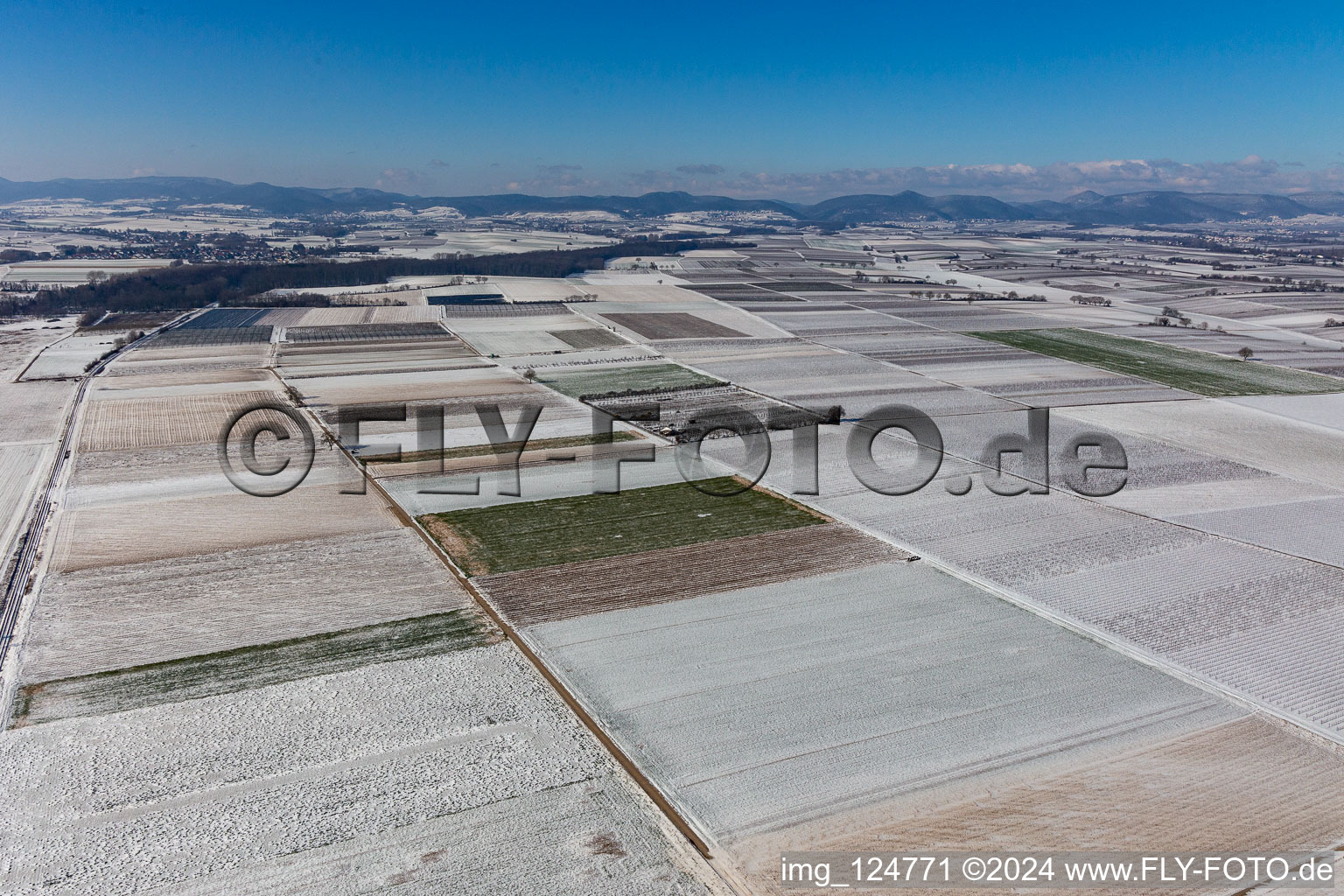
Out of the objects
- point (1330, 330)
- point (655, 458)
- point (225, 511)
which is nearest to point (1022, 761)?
point (655, 458)

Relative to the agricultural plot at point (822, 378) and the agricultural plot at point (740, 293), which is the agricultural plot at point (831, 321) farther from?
the agricultural plot at point (740, 293)

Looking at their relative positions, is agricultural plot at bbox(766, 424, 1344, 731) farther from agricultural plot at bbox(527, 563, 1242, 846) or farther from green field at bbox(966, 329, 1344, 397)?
green field at bbox(966, 329, 1344, 397)

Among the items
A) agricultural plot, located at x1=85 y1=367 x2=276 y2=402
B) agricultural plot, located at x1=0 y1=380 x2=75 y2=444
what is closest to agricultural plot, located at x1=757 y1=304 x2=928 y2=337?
agricultural plot, located at x1=85 y1=367 x2=276 y2=402

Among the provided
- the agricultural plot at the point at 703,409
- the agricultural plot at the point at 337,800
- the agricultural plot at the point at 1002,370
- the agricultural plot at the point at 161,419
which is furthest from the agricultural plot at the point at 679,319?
the agricultural plot at the point at 337,800

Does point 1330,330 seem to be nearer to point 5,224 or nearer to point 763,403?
point 763,403

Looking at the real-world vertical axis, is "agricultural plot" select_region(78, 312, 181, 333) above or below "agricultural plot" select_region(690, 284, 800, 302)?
below

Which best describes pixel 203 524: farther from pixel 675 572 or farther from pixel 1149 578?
pixel 1149 578

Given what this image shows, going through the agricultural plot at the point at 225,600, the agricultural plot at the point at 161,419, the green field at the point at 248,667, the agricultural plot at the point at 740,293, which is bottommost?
the green field at the point at 248,667
